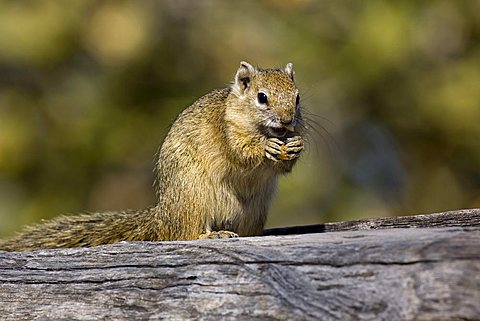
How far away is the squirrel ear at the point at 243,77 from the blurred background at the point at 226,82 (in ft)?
3.94

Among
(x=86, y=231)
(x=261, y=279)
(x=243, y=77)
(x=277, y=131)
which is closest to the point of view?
(x=261, y=279)

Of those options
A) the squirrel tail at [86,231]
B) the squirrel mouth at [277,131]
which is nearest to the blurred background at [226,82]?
the squirrel mouth at [277,131]

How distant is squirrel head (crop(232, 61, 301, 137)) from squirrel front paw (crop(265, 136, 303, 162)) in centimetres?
5

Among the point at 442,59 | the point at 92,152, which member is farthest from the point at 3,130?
the point at 442,59

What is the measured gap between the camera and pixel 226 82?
496 centimetres

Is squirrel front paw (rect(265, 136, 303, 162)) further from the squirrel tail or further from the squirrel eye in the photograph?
the squirrel tail

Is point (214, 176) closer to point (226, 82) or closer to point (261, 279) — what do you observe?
point (261, 279)

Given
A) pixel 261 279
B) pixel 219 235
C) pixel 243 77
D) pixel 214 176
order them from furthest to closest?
pixel 243 77
pixel 214 176
pixel 219 235
pixel 261 279

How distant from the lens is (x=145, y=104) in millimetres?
5121

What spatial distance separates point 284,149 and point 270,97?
0.85 feet

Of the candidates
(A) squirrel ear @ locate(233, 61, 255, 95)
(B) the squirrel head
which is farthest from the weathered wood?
(A) squirrel ear @ locate(233, 61, 255, 95)

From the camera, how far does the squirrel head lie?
333 cm

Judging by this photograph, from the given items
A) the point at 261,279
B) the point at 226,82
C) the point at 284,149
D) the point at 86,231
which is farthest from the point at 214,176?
the point at 226,82

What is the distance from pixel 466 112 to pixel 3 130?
2.42 metres
